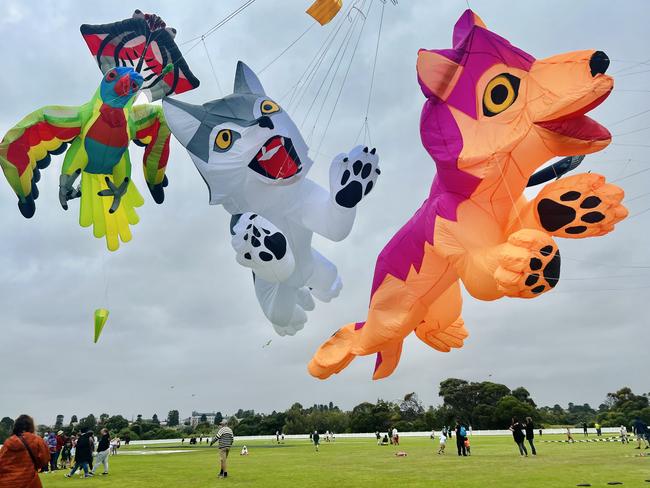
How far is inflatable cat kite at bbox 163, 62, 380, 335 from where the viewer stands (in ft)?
28.2

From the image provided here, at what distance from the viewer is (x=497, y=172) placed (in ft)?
22.1

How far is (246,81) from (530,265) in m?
6.25

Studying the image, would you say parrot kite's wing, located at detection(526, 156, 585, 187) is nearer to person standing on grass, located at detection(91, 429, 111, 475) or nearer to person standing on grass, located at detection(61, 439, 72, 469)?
person standing on grass, located at detection(91, 429, 111, 475)

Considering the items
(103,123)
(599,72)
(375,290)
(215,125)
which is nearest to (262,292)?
(375,290)

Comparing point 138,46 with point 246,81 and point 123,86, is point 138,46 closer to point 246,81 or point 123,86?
point 123,86

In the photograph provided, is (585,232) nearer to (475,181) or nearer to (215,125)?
(475,181)

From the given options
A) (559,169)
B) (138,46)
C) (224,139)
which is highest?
(138,46)

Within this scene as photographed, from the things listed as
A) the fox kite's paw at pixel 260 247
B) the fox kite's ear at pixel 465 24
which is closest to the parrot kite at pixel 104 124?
the fox kite's paw at pixel 260 247

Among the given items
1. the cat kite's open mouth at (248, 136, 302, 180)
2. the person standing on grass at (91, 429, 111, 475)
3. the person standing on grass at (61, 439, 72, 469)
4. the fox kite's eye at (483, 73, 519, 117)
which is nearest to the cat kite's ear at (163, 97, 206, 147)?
the cat kite's open mouth at (248, 136, 302, 180)

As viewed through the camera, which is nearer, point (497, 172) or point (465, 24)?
point (497, 172)

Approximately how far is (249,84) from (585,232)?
20.5 ft

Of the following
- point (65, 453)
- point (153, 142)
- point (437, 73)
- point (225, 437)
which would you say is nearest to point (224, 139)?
point (153, 142)

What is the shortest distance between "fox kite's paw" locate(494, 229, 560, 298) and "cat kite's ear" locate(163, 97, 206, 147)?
564cm

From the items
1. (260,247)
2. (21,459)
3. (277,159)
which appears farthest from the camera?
(277,159)
